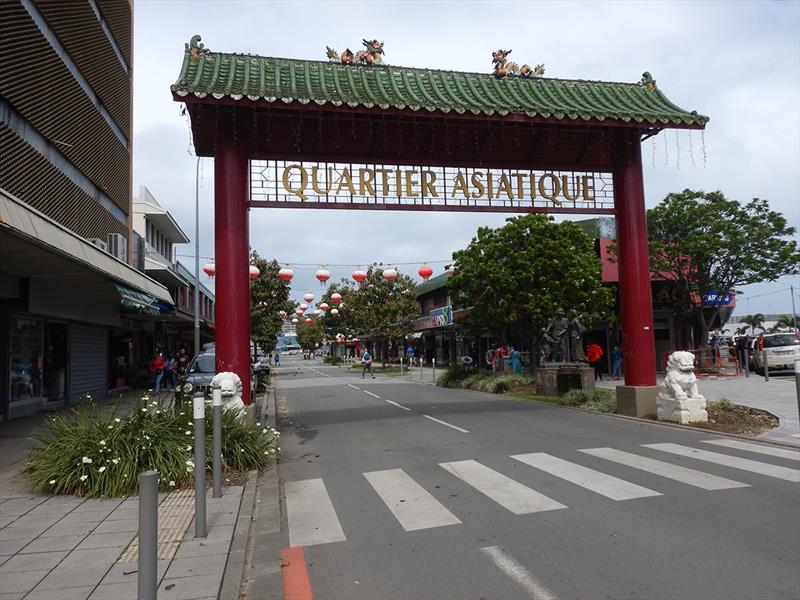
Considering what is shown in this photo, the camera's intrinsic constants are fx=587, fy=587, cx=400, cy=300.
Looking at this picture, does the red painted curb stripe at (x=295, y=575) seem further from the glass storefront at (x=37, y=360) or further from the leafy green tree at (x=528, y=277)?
the leafy green tree at (x=528, y=277)

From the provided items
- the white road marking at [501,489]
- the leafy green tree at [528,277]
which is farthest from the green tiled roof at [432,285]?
the white road marking at [501,489]

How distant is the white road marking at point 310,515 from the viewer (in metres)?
5.52

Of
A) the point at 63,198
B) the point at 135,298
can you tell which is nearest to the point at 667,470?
the point at 135,298

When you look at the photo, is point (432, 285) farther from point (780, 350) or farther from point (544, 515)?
point (544, 515)

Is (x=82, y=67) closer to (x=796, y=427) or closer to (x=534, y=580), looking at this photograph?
(x=534, y=580)

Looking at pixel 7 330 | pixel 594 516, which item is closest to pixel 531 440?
pixel 594 516

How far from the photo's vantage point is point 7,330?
1410cm

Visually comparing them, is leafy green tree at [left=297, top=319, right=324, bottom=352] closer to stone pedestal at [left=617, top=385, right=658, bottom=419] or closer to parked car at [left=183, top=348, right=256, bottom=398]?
parked car at [left=183, top=348, right=256, bottom=398]

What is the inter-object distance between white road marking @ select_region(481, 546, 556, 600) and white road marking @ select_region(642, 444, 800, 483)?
4422mm

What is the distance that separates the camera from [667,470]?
7.66 meters

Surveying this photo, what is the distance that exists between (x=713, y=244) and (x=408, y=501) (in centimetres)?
2226

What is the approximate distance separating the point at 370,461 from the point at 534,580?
4881mm

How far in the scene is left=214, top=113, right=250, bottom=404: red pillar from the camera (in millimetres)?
10633

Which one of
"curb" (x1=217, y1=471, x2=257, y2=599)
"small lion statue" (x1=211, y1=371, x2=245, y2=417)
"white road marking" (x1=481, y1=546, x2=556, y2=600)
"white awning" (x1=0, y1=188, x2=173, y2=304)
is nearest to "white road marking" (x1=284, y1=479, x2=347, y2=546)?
"curb" (x1=217, y1=471, x2=257, y2=599)
